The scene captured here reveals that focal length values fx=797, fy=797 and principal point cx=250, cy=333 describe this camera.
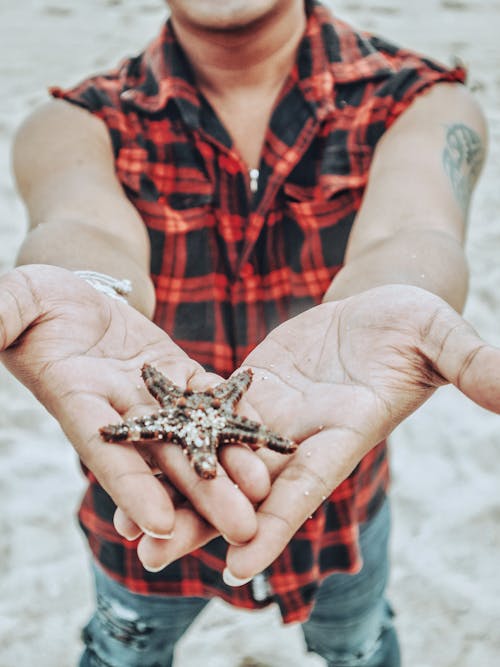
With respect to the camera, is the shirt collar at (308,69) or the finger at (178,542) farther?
the shirt collar at (308,69)

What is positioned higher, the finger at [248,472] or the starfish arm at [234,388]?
the starfish arm at [234,388]

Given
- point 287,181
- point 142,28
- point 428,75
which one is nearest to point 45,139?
point 287,181

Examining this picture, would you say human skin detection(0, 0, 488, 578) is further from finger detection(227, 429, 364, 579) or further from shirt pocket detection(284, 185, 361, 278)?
shirt pocket detection(284, 185, 361, 278)

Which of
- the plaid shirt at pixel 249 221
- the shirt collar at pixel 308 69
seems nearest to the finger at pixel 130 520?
the plaid shirt at pixel 249 221

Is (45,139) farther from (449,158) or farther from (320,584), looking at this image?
(320,584)

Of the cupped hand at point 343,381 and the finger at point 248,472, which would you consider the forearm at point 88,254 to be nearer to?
the cupped hand at point 343,381

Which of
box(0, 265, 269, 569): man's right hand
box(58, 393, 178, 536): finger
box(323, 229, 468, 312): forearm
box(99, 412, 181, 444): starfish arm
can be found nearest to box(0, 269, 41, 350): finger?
box(0, 265, 269, 569): man's right hand
